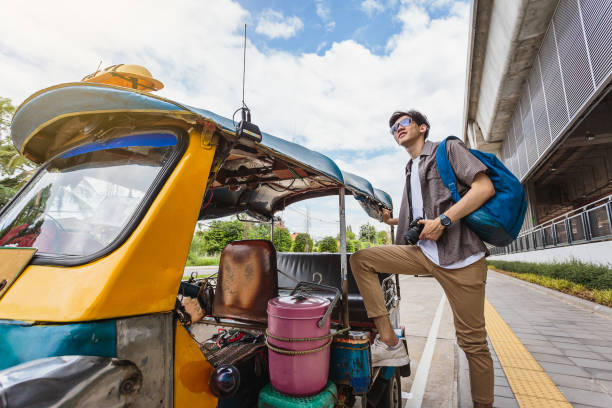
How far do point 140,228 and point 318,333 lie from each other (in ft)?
3.86

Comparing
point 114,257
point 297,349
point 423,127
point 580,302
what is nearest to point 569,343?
point 580,302

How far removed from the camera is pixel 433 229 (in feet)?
6.91

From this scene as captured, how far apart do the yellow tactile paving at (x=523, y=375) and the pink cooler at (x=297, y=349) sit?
2.43 meters

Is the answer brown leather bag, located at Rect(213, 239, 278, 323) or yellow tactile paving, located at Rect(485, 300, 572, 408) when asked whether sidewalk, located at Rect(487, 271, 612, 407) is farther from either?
brown leather bag, located at Rect(213, 239, 278, 323)

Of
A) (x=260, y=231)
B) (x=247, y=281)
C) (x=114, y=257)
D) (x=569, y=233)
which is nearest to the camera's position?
(x=114, y=257)

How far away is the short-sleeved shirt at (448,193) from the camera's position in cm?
212

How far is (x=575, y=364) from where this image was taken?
396 cm

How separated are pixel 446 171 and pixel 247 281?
1730 mm

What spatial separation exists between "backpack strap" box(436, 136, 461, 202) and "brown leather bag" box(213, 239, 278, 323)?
140 cm

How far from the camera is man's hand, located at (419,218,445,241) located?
209 cm

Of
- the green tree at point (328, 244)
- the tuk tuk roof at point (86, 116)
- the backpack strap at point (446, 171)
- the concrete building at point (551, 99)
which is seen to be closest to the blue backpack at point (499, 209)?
the backpack strap at point (446, 171)

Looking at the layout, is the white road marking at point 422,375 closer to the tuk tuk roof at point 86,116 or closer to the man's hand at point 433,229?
the man's hand at point 433,229

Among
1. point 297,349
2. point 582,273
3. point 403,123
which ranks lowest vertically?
point 297,349

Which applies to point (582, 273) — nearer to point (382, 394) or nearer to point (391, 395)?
point (391, 395)
